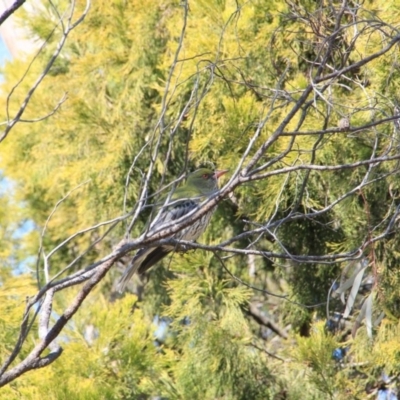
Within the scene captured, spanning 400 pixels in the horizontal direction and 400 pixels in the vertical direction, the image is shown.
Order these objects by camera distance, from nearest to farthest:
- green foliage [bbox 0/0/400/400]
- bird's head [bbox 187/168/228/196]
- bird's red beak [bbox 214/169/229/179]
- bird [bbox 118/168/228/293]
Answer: green foliage [bbox 0/0/400/400] < bird [bbox 118/168/228/293] < bird's red beak [bbox 214/169/229/179] < bird's head [bbox 187/168/228/196]

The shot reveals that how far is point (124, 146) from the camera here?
17.0ft

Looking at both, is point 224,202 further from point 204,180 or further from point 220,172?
point 220,172

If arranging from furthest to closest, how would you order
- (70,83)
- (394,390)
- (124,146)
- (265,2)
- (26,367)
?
(70,83) → (124,146) → (265,2) → (394,390) → (26,367)

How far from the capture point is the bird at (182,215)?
429 centimetres

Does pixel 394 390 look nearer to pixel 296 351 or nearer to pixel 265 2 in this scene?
pixel 296 351

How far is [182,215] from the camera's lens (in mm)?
4289

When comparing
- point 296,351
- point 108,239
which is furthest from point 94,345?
point 108,239

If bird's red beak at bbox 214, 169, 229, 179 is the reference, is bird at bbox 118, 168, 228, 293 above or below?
below

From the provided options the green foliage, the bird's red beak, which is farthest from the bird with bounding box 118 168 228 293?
the green foliage

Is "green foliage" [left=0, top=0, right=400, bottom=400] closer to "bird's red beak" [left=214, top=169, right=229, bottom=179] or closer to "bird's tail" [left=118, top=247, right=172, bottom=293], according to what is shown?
"bird's red beak" [left=214, top=169, right=229, bottom=179]

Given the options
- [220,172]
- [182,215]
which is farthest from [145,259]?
[220,172]

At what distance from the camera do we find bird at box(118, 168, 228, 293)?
14.1ft

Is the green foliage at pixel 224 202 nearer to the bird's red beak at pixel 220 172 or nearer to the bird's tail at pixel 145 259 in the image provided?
the bird's red beak at pixel 220 172

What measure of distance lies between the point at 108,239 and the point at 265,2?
1.87 meters
